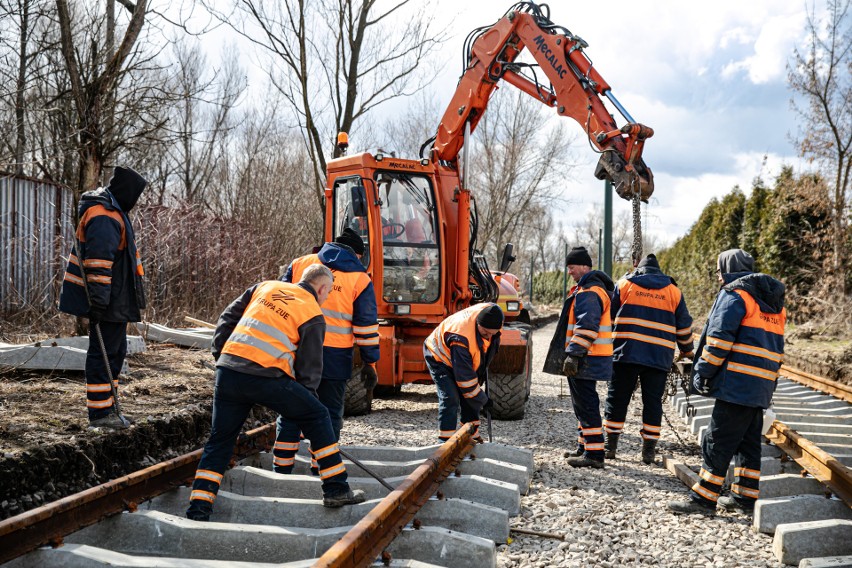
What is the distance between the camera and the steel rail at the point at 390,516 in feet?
10.2

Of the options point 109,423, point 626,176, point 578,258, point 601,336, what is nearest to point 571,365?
point 601,336

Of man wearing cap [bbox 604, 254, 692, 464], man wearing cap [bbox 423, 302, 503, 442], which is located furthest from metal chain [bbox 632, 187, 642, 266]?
man wearing cap [bbox 423, 302, 503, 442]

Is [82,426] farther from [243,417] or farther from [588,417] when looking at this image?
[588,417]

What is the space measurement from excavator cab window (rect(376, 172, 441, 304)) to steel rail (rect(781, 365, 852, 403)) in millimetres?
5464

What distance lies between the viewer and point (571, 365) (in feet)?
20.5

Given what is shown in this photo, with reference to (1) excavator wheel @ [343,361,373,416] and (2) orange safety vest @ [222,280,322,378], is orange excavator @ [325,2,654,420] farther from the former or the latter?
(2) orange safety vest @ [222,280,322,378]

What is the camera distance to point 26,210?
12492 mm

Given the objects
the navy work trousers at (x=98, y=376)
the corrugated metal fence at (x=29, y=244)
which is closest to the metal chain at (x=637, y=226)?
the navy work trousers at (x=98, y=376)

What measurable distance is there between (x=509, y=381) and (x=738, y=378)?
3.67 metres

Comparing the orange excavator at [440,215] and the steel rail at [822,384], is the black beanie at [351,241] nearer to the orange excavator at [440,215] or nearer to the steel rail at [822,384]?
the orange excavator at [440,215]

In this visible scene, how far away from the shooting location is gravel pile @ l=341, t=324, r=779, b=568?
161 inches

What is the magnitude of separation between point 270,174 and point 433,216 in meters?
18.1

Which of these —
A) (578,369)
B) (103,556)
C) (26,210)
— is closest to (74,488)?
(103,556)

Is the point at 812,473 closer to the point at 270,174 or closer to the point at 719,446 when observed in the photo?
the point at 719,446
